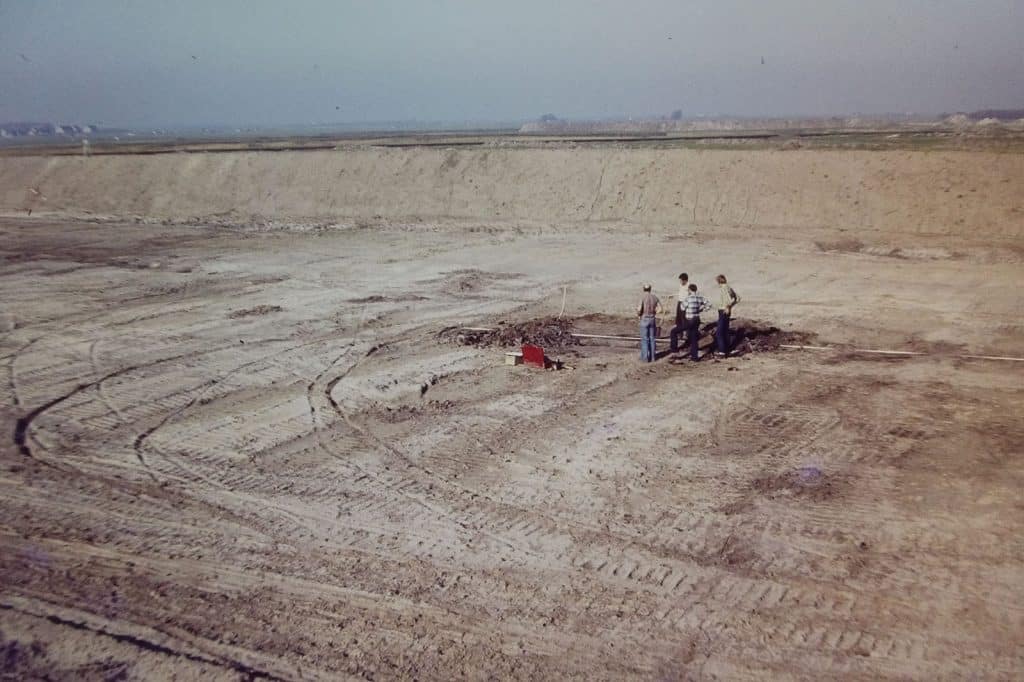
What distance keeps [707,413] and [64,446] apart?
29.5 ft

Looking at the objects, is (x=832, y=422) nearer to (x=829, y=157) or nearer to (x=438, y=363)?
(x=438, y=363)

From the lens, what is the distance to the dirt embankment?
94.2ft

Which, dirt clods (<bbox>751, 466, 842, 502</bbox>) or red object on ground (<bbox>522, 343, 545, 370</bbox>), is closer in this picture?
dirt clods (<bbox>751, 466, 842, 502</bbox>)

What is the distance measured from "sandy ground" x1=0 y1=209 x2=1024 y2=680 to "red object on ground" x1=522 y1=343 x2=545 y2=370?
0.35 meters

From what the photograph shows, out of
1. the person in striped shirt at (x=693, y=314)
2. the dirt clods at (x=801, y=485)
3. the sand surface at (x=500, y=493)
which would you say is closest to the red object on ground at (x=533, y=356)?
the sand surface at (x=500, y=493)

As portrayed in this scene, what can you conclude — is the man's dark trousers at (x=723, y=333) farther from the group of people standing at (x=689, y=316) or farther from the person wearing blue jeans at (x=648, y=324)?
the person wearing blue jeans at (x=648, y=324)

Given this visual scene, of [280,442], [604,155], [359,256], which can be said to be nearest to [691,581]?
[280,442]

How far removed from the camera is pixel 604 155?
38812 millimetres

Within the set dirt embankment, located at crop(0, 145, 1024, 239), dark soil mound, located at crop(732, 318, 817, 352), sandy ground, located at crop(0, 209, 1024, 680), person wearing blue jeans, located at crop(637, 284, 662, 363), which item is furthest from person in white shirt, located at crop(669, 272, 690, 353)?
dirt embankment, located at crop(0, 145, 1024, 239)

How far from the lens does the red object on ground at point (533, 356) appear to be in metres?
14.1

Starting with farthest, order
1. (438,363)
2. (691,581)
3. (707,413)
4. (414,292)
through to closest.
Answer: (414,292) < (438,363) < (707,413) < (691,581)

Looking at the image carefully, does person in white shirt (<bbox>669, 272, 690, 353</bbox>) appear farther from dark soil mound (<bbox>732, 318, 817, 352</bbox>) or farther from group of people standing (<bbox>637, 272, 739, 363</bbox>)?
dark soil mound (<bbox>732, 318, 817, 352</bbox>)

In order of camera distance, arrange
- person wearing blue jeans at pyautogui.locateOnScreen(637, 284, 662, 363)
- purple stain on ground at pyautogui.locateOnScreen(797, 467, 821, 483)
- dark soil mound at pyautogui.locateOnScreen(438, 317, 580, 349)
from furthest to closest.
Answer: dark soil mound at pyautogui.locateOnScreen(438, 317, 580, 349) < person wearing blue jeans at pyautogui.locateOnScreen(637, 284, 662, 363) < purple stain on ground at pyautogui.locateOnScreen(797, 467, 821, 483)

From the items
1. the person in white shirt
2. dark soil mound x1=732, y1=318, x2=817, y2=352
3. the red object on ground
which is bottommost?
dark soil mound x1=732, y1=318, x2=817, y2=352
